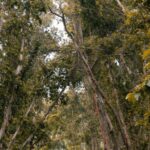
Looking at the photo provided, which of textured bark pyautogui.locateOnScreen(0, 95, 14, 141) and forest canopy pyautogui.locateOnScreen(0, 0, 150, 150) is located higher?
forest canopy pyautogui.locateOnScreen(0, 0, 150, 150)

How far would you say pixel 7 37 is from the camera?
485 inches

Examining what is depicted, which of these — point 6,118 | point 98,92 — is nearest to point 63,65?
point 98,92

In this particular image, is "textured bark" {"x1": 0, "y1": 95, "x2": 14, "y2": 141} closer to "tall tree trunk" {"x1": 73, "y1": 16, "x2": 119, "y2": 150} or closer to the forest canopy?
the forest canopy

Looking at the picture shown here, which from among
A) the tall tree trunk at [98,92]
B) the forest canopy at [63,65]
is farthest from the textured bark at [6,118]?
the tall tree trunk at [98,92]

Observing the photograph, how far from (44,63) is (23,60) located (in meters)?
2.00

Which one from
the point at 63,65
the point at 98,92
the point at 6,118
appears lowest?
the point at 6,118

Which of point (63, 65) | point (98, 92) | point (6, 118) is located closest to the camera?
point (6, 118)

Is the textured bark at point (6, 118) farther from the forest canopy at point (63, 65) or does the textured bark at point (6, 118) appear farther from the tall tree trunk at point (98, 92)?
the tall tree trunk at point (98, 92)

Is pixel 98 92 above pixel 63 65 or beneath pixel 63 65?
beneath

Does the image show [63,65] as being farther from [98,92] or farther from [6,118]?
[6,118]

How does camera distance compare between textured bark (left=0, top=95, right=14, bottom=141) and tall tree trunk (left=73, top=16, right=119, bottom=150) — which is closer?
textured bark (left=0, top=95, right=14, bottom=141)

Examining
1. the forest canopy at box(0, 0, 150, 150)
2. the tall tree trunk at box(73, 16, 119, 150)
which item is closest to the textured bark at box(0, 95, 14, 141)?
the forest canopy at box(0, 0, 150, 150)

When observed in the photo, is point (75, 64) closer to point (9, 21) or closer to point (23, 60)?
point (23, 60)

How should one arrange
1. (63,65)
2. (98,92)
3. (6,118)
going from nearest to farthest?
(6,118)
(98,92)
(63,65)
